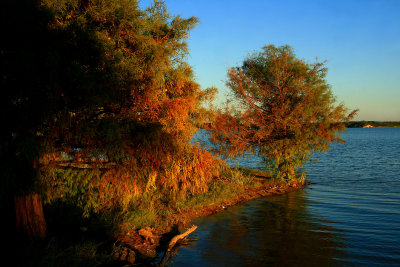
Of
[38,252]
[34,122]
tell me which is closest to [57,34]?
[34,122]

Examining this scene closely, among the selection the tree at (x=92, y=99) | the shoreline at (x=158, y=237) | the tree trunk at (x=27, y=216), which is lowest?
the shoreline at (x=158, y=237)

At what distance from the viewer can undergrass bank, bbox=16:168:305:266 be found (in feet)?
26.5

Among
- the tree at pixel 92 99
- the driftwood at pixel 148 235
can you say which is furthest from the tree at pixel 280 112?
the driftwood at pixel 148 235

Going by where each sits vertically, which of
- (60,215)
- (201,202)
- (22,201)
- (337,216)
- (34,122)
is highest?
(34,122)

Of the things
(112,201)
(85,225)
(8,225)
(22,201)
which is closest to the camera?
(22,201)

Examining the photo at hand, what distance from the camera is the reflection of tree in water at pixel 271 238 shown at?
1047 centimetres

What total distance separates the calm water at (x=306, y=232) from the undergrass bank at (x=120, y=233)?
1.05m

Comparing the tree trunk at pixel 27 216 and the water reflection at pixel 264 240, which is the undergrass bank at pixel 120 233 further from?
the water reflection at pixel 264 240

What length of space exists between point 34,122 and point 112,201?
6.17m

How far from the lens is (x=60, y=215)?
11.0m

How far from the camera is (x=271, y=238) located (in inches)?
500

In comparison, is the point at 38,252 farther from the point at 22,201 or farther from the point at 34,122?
the point at 34,122

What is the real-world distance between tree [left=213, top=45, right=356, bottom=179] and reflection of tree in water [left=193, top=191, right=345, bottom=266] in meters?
4.87

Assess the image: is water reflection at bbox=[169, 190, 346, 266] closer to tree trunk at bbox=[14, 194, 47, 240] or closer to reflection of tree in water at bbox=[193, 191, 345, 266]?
reflection of tree in water at bbox=[193, 191, 345, 266]
